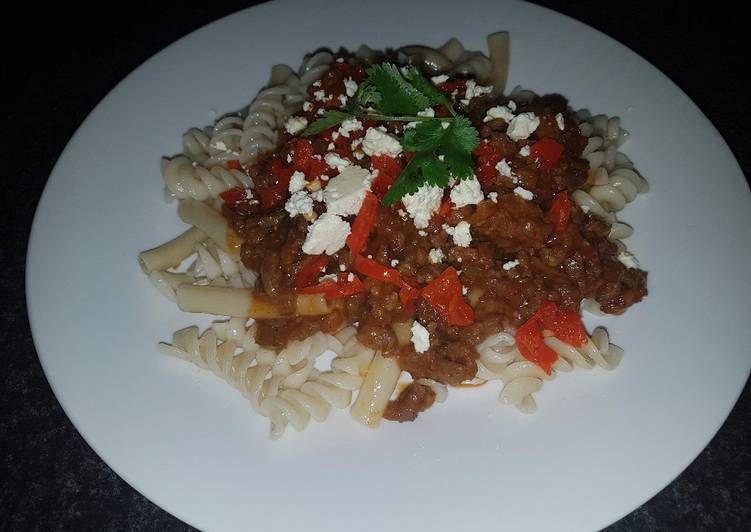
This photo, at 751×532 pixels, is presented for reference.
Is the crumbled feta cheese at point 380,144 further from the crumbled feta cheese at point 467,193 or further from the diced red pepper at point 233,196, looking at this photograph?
the diced red pepper at point 233,196

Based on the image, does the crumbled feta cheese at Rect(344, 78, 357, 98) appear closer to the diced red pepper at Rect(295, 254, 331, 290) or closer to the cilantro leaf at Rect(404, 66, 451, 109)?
the cilantro leaf at Rect(404, 66, 451, 109)

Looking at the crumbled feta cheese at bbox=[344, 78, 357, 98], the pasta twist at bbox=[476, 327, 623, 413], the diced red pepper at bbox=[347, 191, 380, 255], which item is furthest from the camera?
the crumbled feta cheese at bbox=[344, 78, 357, 98]

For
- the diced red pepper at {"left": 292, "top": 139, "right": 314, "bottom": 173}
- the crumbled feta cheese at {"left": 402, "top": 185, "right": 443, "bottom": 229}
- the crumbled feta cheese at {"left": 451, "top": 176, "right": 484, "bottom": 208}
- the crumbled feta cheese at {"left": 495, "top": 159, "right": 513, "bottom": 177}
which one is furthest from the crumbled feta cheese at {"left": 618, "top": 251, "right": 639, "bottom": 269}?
the diced red pepper at {"left": 292, "top": 139, "right": 314, "bottom": 173}

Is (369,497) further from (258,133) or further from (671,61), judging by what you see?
(671,61)

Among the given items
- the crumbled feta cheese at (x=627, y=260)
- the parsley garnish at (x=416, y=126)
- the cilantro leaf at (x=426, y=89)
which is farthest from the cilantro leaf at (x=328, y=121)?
the crumbled feta cheese at (x=627, y=260)

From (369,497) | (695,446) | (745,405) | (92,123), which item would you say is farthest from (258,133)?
(745,405)

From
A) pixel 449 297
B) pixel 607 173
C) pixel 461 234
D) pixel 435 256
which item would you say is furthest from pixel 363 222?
pixel 607 173

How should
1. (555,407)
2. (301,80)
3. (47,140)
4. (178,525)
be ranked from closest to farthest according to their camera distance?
(555,407) → (178,525) → (301,80) → (47,140)
